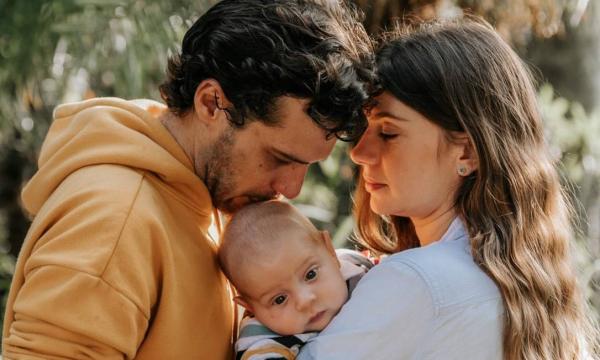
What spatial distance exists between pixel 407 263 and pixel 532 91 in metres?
0.70

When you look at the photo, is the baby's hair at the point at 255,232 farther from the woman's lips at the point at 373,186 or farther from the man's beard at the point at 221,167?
the woman's lips at the point at 373,186

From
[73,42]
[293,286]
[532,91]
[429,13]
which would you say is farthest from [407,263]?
[429,13]

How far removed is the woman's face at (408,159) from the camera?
8.32ft

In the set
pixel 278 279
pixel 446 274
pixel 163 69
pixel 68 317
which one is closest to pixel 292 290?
pixel 278 279

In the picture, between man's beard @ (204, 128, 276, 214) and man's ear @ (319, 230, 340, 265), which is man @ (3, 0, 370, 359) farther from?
man's ear @ (319, 230, 340, 265)

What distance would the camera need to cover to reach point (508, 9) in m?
5.23

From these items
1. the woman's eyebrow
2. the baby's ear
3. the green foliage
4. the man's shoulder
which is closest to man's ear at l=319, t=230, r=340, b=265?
the baby's ear

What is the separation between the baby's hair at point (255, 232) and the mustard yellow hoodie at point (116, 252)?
0.17ft

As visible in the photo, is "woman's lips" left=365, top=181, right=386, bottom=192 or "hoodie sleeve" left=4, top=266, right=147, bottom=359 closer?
"hoodie sleeve" left=4, top=266, right=147, bottom=359

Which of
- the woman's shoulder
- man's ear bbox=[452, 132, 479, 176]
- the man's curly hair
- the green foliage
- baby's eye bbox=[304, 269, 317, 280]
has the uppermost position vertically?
the man's curly hair

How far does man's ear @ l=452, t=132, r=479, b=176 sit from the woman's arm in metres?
0.39

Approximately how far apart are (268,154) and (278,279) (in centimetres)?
33

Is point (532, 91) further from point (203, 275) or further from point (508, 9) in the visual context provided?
point (508, 9)

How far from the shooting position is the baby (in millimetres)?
2395
